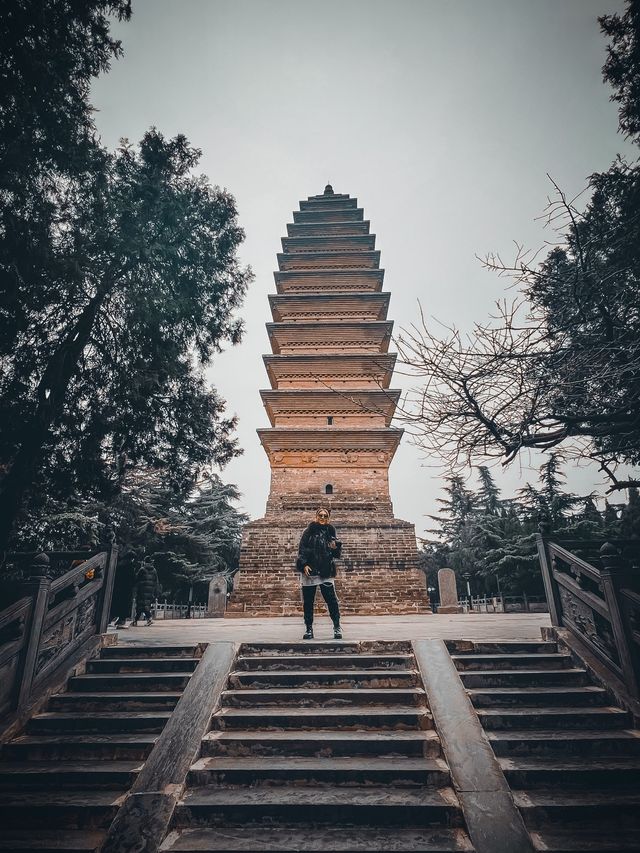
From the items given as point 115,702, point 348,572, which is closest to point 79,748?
point 115,702

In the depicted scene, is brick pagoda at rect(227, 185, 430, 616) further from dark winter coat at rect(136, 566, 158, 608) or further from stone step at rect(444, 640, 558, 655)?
stone step at rect(444, 640, 558, 655)

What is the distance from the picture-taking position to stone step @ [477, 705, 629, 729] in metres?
3.68

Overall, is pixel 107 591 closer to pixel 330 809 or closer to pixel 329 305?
pixel 330 809

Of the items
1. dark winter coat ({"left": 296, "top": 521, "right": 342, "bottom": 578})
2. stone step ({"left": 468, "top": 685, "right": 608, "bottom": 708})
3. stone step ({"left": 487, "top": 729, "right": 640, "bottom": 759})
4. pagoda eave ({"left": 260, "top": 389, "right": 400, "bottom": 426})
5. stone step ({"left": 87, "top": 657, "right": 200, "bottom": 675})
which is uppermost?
pagoda eave ({"left": 260, "top": 389, "right": 400, "bottom": 426})

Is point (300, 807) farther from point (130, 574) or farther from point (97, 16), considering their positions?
point (97, 16)

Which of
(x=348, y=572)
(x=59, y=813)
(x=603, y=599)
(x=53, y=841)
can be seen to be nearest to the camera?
(x=53, y=841)

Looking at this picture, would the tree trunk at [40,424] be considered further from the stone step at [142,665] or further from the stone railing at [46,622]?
the stone step at [142,665]

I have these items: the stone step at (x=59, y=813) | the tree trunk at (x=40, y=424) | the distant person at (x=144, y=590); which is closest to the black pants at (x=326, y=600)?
the stone step at (x=59, y=813)

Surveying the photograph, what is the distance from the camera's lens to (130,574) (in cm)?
855

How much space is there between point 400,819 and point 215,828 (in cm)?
116

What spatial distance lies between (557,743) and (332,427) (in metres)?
12.6

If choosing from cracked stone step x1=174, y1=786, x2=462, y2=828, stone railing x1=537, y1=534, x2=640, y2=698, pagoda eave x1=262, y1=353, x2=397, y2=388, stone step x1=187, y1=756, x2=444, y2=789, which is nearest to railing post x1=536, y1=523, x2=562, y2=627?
stone railing x1=537, y1=534, x2=640, y2=698

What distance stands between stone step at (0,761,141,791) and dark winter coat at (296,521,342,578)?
272 cm

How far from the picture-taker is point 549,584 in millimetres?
5473
